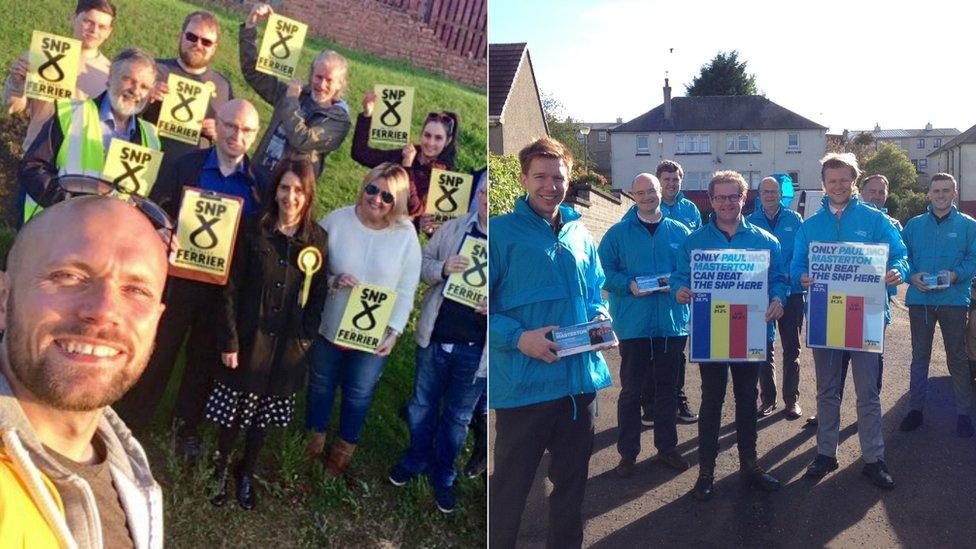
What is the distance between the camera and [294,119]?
221 cm

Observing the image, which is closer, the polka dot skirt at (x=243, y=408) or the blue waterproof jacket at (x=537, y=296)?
the blue waterproof jacket at (x=537, y=296)

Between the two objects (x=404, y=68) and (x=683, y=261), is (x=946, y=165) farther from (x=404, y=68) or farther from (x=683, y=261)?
(x=404, y=68)

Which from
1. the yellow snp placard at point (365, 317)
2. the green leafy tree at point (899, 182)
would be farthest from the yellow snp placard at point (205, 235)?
the green leafy tree at point (899, 182)

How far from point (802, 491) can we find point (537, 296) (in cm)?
98

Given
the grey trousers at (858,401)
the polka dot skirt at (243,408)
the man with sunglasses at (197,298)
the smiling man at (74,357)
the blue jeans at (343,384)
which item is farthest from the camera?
the grey trousers at (858,401)

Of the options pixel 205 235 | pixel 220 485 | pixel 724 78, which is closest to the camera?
pixel 205 235

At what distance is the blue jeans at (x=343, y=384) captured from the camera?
7.55 feet

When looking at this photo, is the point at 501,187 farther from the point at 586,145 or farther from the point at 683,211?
the point at 683,211

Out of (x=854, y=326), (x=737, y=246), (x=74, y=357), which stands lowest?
(x=854, y=326)

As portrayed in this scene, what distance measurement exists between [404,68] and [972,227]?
5.27 ft

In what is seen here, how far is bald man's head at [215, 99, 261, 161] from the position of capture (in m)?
2.12

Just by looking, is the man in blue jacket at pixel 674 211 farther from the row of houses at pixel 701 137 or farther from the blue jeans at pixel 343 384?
the blue jeans at pixel 343 384

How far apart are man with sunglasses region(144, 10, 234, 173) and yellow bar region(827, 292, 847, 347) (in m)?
1.68

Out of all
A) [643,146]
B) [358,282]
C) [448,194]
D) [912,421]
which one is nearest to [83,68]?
[358,282]
